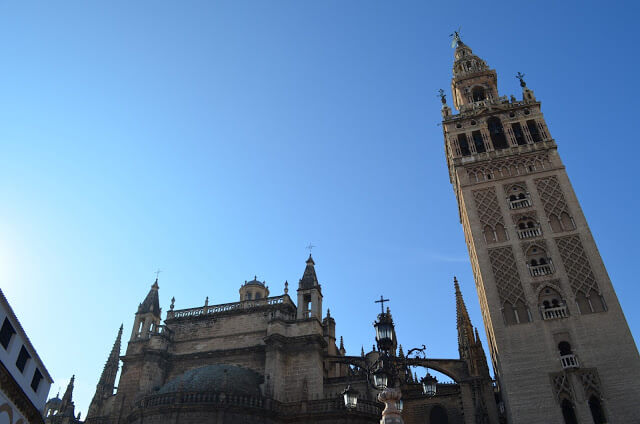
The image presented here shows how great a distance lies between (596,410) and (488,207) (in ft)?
40.6

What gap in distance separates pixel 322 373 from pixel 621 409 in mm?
15105

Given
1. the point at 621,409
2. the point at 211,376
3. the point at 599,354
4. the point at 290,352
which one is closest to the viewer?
the point at 621,409

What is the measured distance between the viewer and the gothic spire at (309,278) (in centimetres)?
3174

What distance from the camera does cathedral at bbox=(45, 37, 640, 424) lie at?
23391 millimetres

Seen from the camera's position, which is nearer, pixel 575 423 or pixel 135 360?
pixel 575 423

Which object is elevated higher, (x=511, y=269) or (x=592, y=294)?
(x=511, y=269)

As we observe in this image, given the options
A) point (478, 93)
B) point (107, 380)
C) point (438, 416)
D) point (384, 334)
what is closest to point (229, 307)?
point (107, 380)

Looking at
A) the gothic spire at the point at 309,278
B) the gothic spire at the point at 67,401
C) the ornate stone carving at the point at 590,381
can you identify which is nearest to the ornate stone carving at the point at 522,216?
the ornate stone carving at the point at 590,381

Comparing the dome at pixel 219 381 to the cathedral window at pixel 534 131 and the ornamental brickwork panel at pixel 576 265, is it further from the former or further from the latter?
the cathedral window at pixel 534 131

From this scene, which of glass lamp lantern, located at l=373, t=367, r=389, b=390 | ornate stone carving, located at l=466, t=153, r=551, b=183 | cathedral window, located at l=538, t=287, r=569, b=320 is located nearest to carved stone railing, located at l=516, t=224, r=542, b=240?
cathedral window, located at l=538, t=287, r=569, b=320

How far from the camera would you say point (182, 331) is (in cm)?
3259

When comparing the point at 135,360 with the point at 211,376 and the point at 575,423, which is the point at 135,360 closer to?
the point at 211,376

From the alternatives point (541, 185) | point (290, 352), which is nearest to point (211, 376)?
point (290, 352)

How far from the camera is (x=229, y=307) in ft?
108
